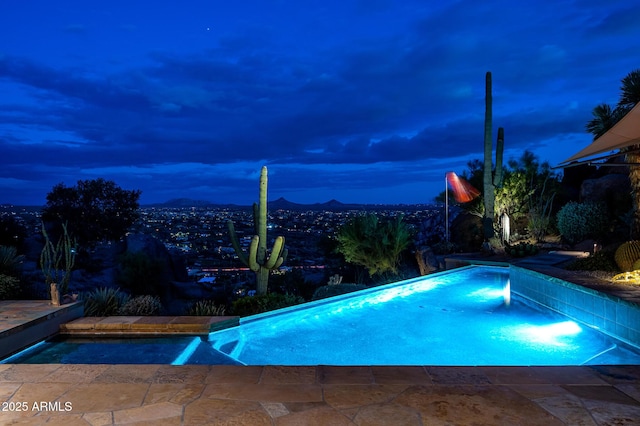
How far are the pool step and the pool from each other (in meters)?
0.15

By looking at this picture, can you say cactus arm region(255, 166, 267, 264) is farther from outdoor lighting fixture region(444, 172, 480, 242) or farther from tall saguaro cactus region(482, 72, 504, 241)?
outdoor lighting fixture region(444, 172, 480, 242)

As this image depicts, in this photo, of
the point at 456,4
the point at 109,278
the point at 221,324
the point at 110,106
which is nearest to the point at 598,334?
the point at 221,324

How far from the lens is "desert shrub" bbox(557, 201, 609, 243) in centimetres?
1323

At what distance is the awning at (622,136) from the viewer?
5.55m

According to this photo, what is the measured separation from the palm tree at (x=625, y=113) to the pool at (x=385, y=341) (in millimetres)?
2956

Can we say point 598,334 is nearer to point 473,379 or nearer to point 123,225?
point 473,379

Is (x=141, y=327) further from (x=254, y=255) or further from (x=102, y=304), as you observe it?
(x=254, y=255)

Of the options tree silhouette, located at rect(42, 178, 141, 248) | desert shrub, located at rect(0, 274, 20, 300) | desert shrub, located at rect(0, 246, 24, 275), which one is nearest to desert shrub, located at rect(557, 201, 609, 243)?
desert shrub, located at rect(0, 274, 20, 300)

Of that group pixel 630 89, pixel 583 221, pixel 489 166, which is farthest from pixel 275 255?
pixel 583 221

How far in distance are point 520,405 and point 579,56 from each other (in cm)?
2210

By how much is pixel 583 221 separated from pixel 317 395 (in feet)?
44.2

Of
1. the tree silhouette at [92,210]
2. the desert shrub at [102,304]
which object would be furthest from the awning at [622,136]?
the tree silhouette at [92,210]

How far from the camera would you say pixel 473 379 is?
305 cm

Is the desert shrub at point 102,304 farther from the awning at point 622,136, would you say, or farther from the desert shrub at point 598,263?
the desert shrub at point 598,263
